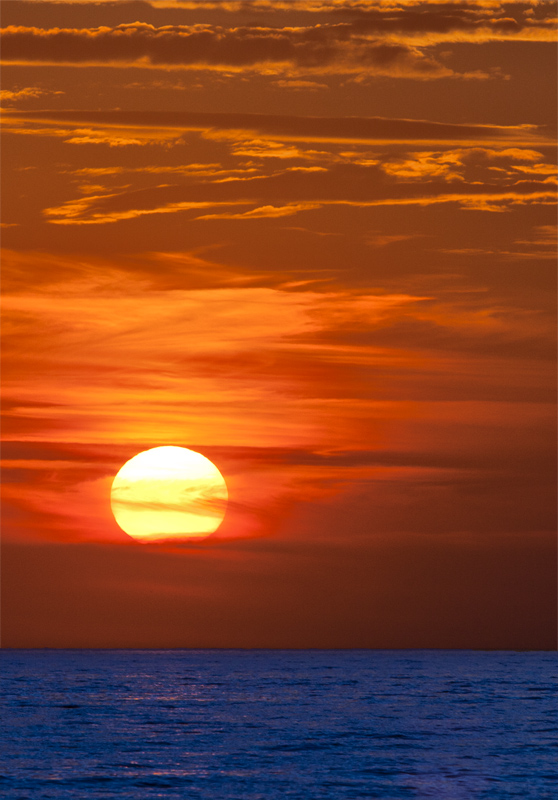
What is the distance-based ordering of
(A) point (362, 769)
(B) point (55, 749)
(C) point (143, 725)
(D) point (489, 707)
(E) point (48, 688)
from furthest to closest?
(E) point (48, 688), (D) point (489, 707), (C) point (143, 725), (B) point (55, 749), (A) point (362, 769)

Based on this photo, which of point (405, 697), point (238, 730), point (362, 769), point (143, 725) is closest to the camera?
point (362, 769)

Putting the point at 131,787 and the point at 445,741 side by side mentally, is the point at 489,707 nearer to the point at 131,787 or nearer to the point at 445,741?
the point at 445,741

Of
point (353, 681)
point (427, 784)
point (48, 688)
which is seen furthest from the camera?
point (353, 681)

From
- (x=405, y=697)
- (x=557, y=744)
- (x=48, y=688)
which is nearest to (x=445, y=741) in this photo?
(x=557, y=744)

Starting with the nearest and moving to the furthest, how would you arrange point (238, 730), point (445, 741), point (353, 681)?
point (445, 741) → point (238, 730) → point (353, 681)

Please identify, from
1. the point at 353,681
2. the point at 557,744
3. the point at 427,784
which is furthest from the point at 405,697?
the point at 427,784

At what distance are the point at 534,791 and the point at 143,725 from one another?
42777 mm

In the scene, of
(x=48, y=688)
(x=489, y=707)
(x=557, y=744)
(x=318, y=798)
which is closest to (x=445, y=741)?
Answer: (x=557, y=744)

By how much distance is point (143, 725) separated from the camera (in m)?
85.1

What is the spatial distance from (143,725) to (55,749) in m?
19.2

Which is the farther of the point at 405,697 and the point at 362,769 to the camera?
the point at 405,697

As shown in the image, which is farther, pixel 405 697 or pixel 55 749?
pixel 405 697

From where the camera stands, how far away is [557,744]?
69.8 meters

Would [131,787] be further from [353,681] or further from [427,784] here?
[353,681]
